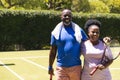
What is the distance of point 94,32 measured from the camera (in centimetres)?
525

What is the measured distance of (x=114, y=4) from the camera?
4984 cm

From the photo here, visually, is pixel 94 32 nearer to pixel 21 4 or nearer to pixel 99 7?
pixel 21 4

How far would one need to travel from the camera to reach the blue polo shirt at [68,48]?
5.57 meters

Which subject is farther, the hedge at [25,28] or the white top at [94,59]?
the hedge at [25,28]

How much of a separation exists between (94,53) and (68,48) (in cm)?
51

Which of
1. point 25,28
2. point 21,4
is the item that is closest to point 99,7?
point 21,4

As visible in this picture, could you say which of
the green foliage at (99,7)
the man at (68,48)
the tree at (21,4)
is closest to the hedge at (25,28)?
the tree at (21,4)

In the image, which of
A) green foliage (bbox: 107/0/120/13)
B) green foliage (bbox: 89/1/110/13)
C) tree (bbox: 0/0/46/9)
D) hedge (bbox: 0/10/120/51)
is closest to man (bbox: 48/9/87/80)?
hedge (bbox: 0/10/120/51)

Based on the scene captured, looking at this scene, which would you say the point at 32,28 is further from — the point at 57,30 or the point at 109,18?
the point at 57,30

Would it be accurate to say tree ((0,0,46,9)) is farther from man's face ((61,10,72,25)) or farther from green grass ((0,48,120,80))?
man's face ((61,10,72,25))

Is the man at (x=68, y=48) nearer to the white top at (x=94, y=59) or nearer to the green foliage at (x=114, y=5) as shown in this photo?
the white top at (x=94, y=59)

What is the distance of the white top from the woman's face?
0.09 meters

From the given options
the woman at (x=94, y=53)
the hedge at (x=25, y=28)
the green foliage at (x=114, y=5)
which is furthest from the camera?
the green foliage at (x=114, y=5)

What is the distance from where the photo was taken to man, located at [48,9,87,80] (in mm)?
5566
